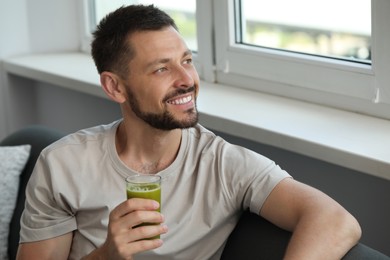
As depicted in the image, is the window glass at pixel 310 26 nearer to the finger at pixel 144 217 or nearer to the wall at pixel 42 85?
the wall at pixel 42 85

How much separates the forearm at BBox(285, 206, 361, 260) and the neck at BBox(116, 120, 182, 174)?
0.44 metres

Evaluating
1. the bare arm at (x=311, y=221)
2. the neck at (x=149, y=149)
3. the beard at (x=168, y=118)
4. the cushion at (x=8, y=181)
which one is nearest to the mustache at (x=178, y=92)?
the beard at (x=168, y=118)

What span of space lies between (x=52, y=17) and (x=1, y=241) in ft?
4.79

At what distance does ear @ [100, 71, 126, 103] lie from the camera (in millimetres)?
2090

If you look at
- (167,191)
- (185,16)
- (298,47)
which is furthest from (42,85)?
(167,191)

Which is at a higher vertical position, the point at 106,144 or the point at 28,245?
the point at 106,144

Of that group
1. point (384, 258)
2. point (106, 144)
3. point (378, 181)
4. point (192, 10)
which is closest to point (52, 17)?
point (192, 10)

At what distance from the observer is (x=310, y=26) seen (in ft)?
8.36

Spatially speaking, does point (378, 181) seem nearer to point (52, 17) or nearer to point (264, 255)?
point (264, 255)

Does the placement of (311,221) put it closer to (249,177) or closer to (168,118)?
(249,177)

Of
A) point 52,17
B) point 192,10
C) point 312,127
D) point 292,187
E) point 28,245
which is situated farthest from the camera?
point 52,17

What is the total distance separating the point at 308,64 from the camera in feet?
8.26

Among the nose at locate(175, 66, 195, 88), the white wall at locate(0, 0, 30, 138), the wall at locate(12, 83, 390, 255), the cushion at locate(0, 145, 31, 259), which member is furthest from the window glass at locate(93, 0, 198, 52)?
the nose at locate(175, 66, 195, 88)

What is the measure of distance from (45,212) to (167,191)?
13.2 inches
